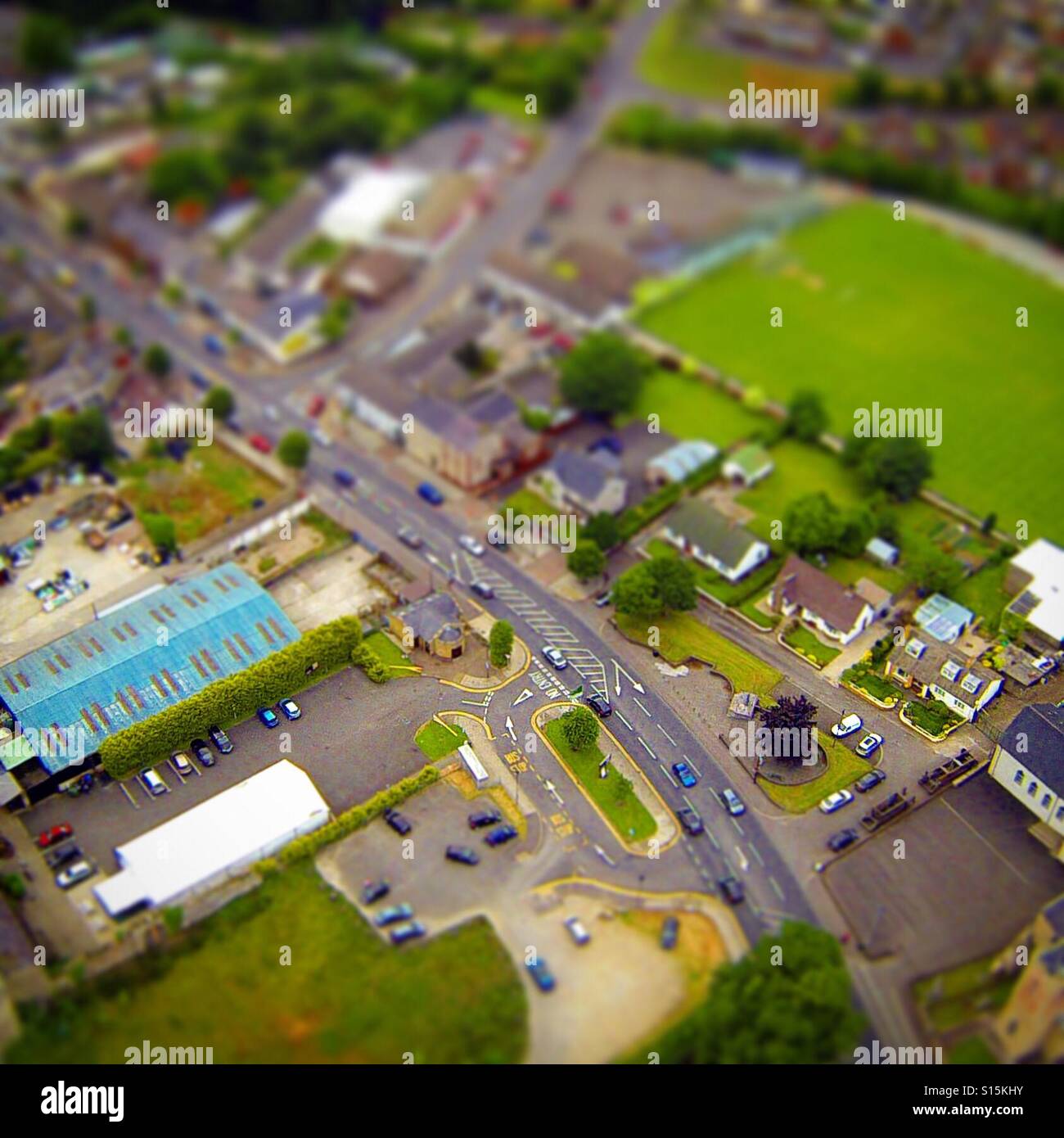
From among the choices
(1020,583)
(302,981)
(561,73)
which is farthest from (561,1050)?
(561,73)

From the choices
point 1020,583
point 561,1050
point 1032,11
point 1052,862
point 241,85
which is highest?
point 1032,11

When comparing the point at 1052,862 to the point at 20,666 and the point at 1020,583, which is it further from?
the point at 20,666

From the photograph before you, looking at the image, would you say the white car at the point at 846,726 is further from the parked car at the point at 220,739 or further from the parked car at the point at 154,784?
the parked car at the point at 154,784

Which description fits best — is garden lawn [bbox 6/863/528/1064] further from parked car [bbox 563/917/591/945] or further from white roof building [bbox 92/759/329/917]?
parked car [bbox 563/917/591/945]

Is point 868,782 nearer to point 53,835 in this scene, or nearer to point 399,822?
point 399,822

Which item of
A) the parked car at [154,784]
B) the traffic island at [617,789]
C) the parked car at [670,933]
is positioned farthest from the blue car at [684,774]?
the parked car at [154,784]

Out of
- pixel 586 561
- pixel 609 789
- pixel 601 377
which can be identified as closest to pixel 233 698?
→ pixel 609 789

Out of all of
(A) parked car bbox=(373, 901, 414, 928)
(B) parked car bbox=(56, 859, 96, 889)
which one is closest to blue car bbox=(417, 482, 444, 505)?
(A) parked car bbox=(373, 901, 414, 928)
